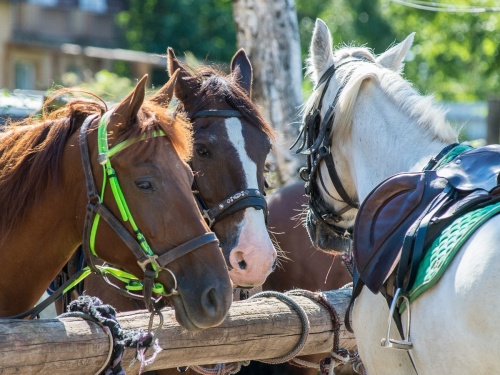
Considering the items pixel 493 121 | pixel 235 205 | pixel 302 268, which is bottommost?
pixel 493 121

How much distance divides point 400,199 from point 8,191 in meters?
1.43

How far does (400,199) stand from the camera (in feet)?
10.3

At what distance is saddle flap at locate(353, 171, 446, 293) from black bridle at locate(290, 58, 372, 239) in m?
0.54

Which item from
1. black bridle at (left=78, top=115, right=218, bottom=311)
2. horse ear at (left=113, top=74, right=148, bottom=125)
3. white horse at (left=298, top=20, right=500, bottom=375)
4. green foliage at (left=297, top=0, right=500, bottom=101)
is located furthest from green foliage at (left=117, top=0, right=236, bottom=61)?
black bridle at (left=78, top=115, right=218, bottom=311)

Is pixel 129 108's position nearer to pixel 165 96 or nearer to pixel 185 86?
pixel 165 96

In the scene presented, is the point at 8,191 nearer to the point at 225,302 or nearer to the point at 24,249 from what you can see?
the point at 24,249

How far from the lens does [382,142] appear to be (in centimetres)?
349

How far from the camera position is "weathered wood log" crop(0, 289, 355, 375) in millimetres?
2730

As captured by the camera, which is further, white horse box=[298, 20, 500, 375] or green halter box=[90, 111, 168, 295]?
green halter box=[90, 111, 168, 295]

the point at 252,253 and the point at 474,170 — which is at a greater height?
the point at 474,170

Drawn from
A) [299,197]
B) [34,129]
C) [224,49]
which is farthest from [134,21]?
[34,129]

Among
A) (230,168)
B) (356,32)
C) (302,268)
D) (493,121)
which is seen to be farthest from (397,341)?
(356,32)

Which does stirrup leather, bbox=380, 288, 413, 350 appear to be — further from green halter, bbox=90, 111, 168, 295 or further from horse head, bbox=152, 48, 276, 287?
green halter, bbox=90, 111, 168, 295

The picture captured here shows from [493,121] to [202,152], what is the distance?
25.4 feet
